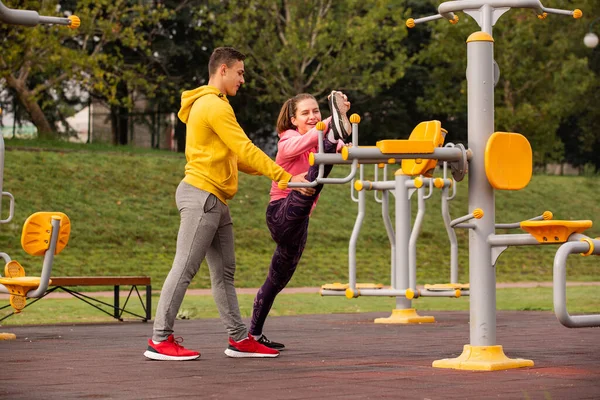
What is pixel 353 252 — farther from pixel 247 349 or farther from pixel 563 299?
pixel 563 299

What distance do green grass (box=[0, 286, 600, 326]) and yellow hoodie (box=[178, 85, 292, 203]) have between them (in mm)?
5066

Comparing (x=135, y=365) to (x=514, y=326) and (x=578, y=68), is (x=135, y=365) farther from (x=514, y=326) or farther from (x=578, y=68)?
(x=578, y=68)

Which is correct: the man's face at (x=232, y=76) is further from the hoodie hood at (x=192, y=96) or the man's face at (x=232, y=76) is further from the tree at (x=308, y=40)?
the tree at (x=308, y=40)

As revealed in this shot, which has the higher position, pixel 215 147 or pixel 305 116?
pixel 305 116

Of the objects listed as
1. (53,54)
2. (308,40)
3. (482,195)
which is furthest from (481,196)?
(308,40)

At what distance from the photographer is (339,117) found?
6402mm

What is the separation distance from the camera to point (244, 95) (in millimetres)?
38500

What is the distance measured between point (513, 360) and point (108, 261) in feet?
47.9

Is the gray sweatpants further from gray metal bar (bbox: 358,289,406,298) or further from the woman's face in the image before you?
gray metal bar (bbox: 358,289,406,298)

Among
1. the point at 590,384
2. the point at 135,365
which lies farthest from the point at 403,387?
the point at 135,365

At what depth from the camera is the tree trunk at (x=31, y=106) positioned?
28.7 meters

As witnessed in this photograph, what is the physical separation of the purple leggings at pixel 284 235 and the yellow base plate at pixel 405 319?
136 inches

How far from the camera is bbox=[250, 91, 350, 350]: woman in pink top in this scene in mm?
7406

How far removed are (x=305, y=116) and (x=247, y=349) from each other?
1.72 meters
